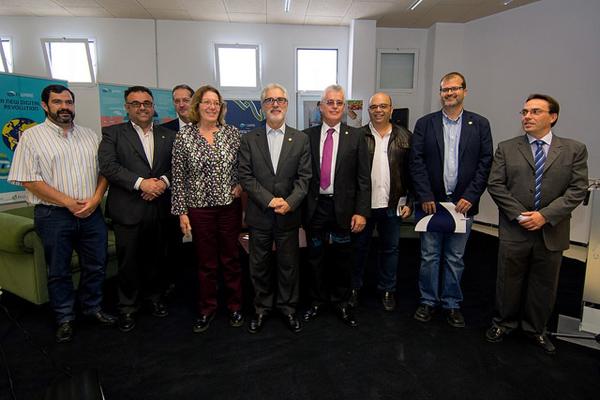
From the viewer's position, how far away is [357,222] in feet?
8.03

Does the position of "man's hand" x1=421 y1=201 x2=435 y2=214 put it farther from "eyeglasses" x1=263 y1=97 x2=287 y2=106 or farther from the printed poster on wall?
the printed poster on wall

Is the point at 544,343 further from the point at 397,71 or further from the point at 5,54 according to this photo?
the point at 5,54

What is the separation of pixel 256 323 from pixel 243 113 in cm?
368

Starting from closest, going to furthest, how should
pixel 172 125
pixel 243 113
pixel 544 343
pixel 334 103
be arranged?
pixel 544 343 → pixel 334 103 → pixel 172 125 → pixel 243 113

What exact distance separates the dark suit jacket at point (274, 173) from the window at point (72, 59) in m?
4.82

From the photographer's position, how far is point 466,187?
7.87ft

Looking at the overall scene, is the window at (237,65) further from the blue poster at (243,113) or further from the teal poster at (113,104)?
the teal poster at (113,104)

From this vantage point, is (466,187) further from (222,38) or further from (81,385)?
(222,38)

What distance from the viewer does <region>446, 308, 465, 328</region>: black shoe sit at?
8.26 ft

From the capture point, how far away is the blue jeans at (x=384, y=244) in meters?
2.68

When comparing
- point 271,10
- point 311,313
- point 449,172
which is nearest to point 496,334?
point 449,172

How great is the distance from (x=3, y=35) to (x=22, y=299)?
4.86 meters

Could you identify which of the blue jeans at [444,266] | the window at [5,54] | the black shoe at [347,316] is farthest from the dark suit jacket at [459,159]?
the window at [5,54]

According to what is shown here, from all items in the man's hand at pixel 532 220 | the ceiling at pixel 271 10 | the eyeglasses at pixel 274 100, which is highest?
the ceiling at pixel 271 10
